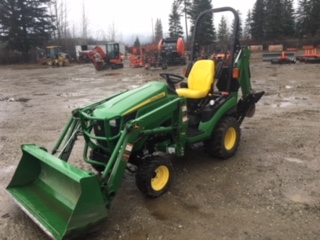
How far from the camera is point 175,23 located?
5200 centimetres

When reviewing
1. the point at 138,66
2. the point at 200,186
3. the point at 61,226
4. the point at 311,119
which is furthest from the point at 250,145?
the point at 138,66

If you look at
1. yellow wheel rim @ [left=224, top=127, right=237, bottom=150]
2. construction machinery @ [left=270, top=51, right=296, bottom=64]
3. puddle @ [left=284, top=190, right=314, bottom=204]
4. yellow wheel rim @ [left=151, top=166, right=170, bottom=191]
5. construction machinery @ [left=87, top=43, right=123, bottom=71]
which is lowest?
puddle @ [left=284, top=190, right=314, bottom=204]

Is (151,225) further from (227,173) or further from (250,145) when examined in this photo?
(250,145)

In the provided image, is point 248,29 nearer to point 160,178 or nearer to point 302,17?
point 302,17

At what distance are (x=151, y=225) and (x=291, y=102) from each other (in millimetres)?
6992

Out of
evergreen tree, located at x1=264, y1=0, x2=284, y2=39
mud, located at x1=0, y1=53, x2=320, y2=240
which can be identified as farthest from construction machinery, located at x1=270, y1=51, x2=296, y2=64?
evergreen tree, located at x1=264, y1=0, x2=284, y2=39

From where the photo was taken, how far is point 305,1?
158 feet

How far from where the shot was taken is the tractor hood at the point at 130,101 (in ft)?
12.4

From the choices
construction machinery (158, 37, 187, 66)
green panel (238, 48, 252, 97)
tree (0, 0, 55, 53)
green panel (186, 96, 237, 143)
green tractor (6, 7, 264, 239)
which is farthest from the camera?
tree (0, 0, 55, 53)

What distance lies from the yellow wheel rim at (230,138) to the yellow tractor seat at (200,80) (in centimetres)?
68

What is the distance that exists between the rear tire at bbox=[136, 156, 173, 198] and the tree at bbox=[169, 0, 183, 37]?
4981cm

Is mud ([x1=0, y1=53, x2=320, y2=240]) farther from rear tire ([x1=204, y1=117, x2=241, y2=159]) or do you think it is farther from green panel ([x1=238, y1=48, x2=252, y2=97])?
green panel ([x1=238, y1=48, x2=252, y2=97])

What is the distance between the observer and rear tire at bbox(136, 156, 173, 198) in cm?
372

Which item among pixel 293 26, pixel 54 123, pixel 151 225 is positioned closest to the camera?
pixel 151 225
